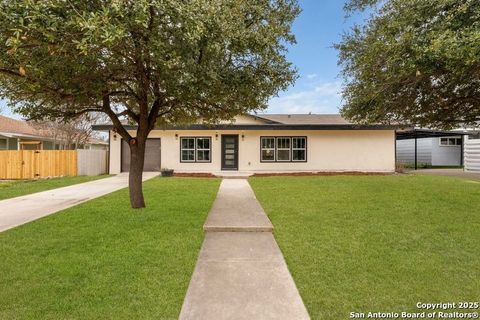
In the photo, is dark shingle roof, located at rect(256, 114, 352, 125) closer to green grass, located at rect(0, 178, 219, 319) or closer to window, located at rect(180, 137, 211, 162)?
window, located at rect(180, 137, 211, 162)

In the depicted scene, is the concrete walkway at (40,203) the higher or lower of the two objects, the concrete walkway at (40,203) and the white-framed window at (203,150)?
the lower

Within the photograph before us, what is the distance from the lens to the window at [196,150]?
57.2 feet

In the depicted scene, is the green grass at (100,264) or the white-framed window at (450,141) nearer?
the green grass at (100,264)

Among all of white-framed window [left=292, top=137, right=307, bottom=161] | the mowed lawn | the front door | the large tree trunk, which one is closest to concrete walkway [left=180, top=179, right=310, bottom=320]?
the mowed lawn

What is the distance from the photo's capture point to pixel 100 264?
3.86 m

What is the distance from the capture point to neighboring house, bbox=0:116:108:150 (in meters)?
21.8

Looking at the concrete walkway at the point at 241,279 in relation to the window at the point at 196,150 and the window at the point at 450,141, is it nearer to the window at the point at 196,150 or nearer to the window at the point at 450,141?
the window at the point at 196,150

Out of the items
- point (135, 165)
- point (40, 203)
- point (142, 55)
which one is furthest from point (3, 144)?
point (142, 55)

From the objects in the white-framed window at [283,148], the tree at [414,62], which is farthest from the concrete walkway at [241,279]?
the white-framed window at [283,148]

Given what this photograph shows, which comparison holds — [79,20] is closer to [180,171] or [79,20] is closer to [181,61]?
[181,61]

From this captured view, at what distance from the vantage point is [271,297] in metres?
3.05

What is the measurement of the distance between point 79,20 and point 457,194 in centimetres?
1010

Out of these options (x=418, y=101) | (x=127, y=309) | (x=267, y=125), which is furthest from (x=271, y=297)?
(x=267, y=125)

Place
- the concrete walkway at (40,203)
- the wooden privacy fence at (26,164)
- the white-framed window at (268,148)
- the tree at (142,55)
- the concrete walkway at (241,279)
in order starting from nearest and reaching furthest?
the concrete walkway at (241,279)
the tree at (142,55)
the concrete walkway at (40,203)
the wooden privacy fence at (26,164)
the white-framed window at (268,148)
